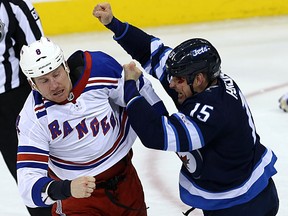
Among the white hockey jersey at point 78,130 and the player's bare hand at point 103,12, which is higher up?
the player's bare hand at point 103,12

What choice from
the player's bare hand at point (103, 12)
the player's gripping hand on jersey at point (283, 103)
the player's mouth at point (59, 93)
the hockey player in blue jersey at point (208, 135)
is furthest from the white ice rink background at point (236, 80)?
the player's mouth at point (59, 93)

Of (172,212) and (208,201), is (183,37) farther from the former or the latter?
(208,201)

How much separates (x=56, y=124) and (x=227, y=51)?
403 cm

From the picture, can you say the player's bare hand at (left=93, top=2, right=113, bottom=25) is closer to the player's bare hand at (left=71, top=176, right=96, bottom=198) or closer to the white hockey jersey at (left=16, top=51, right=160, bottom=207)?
the white hockey jersey at (left=16, top=51, right=160, bottom=207)

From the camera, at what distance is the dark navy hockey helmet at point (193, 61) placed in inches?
93.7

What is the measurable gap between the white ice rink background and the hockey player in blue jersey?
86cm

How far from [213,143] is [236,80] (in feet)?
10.1

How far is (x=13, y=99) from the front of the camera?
3094 mm

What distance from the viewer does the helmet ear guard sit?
233 cm

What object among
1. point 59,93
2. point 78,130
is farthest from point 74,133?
point 59,93

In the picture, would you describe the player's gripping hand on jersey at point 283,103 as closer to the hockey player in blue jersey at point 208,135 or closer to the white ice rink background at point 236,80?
the white ice rink background at point 236,80

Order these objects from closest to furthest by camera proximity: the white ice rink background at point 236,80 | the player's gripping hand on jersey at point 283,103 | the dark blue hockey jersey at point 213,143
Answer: the dark blue hockey jersey at point 213,143
the white ice rink background at point 236,80
the player's gripping hand on jersey at point 283,103

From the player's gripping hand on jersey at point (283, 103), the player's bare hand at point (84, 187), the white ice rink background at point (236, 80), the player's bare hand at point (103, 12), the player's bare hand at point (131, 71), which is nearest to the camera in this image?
the player's bare hand at point (84, 187)

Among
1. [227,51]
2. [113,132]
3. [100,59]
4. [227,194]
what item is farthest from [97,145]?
[227,51]
